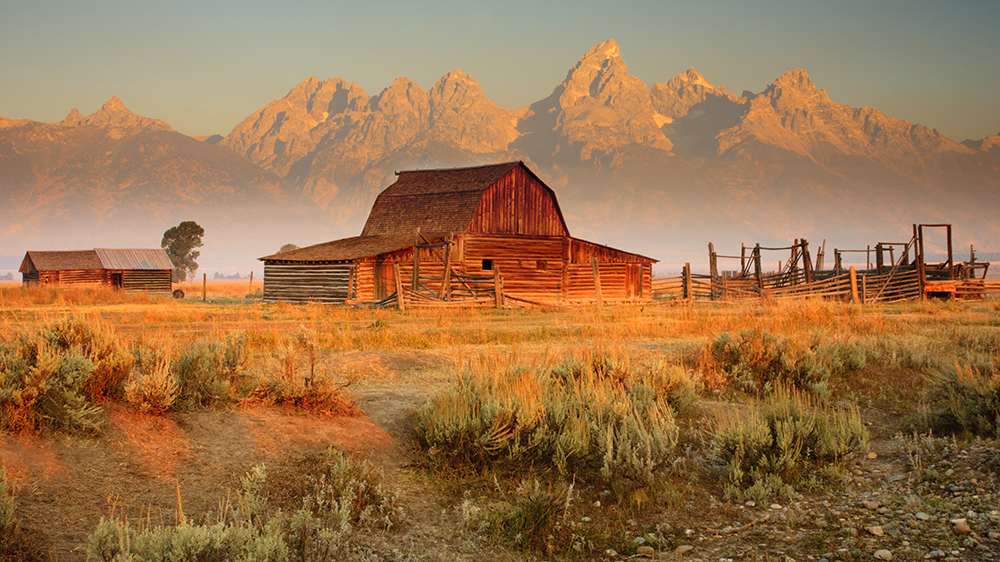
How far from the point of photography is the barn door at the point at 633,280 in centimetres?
3884

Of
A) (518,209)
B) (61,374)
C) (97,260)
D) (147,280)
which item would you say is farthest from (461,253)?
(97,260)

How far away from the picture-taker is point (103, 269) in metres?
49.8

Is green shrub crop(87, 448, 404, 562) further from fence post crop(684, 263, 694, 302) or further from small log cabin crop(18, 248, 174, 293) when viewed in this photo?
small log cabin crop(18, 248, 174, 293)

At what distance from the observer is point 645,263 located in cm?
4009

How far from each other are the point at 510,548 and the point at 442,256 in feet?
89.1

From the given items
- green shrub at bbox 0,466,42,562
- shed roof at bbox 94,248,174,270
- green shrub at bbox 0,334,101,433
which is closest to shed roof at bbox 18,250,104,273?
shed roof at bbox 94,248,174,270

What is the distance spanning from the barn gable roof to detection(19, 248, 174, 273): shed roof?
70.7 feet

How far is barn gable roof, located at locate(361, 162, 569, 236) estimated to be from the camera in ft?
115

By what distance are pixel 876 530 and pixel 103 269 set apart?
54.9 metres

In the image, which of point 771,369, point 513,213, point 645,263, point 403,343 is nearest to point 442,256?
point 513,213

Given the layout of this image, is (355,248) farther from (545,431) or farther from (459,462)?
(459,462)

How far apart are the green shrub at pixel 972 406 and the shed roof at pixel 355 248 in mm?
25025

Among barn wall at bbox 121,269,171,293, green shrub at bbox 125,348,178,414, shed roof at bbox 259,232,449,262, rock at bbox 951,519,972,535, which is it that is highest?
shed roof at bbox 259,232,449,262

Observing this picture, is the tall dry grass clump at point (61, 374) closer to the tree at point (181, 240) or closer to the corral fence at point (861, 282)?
the corral fence at point (861, 282)
